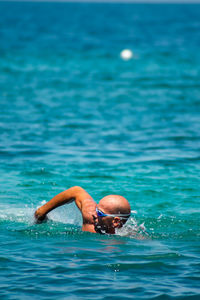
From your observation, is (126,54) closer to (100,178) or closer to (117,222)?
(100,178)

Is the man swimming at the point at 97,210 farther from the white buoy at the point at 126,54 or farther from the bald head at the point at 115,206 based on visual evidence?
the white buoy at the point at 126,54

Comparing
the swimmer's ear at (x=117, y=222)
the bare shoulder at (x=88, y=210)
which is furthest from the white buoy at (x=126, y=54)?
the swimmer's ear at (x=117, y=222)

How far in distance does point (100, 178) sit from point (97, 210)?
15.0 feet

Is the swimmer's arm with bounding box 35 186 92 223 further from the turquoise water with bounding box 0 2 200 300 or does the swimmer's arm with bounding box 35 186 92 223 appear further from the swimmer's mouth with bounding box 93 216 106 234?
the turquoise water with bounding box 0 2 200 300

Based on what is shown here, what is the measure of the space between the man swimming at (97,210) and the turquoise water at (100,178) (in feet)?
0.98

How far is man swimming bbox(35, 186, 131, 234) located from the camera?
6.65 m

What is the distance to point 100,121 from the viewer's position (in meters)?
17.7

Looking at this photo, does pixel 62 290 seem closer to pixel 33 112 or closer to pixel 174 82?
pixel 33 112

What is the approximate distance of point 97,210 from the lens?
6.74m

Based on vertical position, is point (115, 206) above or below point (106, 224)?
above

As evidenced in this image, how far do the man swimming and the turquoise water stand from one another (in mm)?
298

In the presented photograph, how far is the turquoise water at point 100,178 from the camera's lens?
633 centimetres

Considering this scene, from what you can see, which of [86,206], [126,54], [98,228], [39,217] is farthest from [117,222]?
[126,54]

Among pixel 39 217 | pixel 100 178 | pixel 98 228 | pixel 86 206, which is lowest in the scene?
pixel 98 228
